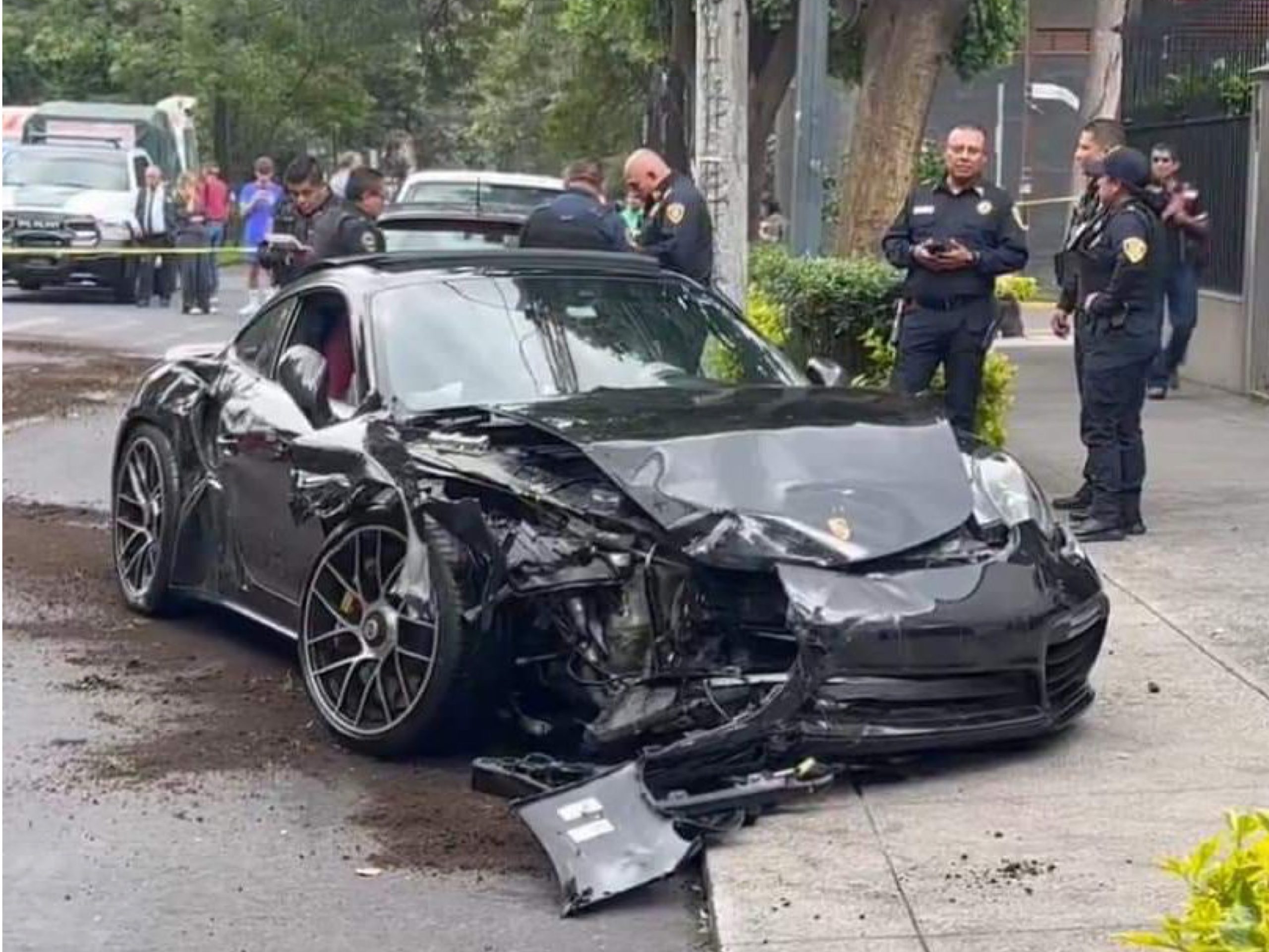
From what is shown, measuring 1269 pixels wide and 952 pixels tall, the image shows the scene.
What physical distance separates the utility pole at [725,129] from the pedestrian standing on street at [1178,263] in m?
3.21

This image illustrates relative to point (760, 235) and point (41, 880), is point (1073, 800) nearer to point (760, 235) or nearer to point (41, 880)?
point (41, 880)

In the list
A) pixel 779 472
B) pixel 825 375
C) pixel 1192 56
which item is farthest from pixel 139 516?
pixel 1192 56

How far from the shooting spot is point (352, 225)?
1184 cm

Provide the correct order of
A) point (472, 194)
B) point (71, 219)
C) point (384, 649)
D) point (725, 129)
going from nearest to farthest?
point (384, 649) → point (725, 129) → point (472, 194) → point (71, 219)

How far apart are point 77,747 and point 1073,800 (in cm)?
313

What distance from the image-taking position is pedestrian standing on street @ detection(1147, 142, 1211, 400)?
15.4 metres

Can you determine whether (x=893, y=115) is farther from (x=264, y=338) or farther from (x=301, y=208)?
(x=264, y=338)

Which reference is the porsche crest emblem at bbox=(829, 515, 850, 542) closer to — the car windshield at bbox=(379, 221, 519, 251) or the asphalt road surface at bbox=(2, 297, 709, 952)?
the asphalt road surface at bbox=(2, 297, 709, 952)

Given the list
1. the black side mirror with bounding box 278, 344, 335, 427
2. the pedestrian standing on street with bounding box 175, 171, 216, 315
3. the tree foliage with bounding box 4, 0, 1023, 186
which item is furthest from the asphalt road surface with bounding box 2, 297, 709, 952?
the pedestrian standing on street with bounding box 175, 171, 216, 315

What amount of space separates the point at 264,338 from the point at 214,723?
185 cm

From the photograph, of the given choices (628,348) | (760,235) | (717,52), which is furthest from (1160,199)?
(760,235)

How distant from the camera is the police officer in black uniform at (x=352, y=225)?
11.8 m

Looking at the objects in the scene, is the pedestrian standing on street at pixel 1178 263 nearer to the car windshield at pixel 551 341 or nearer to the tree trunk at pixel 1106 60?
the car windshield at pixel 551 341

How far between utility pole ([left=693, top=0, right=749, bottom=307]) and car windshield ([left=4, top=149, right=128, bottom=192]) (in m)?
18.7
